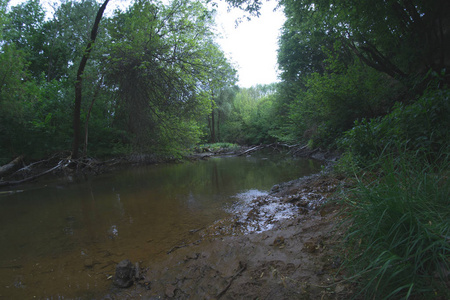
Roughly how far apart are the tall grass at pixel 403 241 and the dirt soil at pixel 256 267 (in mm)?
218

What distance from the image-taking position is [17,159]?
12.6m

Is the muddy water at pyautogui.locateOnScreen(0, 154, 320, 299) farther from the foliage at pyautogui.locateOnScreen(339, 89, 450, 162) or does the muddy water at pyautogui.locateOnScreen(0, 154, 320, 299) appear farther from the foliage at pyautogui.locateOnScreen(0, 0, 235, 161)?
the foliage at pyautogui.locateOnScreen(0, 0, 235, 161)

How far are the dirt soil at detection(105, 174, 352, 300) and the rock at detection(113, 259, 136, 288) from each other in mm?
71

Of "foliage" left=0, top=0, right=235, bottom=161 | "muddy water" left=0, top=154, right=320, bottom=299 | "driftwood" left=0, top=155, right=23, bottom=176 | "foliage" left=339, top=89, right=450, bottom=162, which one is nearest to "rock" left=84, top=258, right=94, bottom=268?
"muddy water" left=0, top=154, right=320, bottom=299

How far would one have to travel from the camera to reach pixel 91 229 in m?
4.79

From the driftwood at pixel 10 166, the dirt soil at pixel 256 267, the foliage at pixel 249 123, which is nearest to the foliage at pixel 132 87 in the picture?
the driftwood at pixel 10 166

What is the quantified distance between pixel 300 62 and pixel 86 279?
23.5 metres

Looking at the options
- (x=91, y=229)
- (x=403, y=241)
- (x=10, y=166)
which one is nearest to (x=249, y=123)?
(x=10, y=166)

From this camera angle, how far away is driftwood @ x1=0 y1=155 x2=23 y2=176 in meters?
11.4

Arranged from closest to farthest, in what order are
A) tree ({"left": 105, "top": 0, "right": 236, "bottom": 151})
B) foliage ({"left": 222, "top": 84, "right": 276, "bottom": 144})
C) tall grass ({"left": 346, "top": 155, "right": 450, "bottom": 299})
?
tall grass ({"left": 346, "top": 155, "right": 450, "bottom": 299}), tree ({"left": 105, "top": 0, "right": 236, "bottom": 151}), foliage ({"left": 222, "top": 84, "right": 276, "bottom": 144})

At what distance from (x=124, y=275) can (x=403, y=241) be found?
2.95 m

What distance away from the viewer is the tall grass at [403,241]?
1206mm

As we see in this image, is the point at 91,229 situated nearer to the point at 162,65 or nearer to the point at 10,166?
the point at 162,65

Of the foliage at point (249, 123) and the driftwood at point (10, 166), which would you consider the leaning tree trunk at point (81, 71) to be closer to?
the driftwood at point (10, 166)
